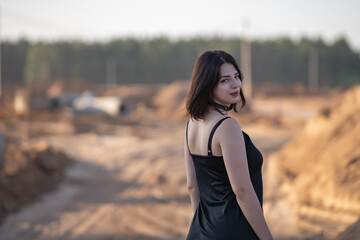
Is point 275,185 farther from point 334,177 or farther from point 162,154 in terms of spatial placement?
point 162,154

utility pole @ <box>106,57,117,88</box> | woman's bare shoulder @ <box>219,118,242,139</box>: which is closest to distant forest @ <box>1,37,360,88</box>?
utility pole @ <box>106,57,117,88</box>

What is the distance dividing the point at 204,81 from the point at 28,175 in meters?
6.96

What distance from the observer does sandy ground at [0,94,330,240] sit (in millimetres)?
5453

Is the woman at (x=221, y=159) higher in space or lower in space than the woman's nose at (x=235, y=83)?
lower

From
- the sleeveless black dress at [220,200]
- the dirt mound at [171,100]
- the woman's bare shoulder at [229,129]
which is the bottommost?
the dirt mound at [171,100]

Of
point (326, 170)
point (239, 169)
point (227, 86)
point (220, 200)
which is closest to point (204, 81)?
point (227, 86)

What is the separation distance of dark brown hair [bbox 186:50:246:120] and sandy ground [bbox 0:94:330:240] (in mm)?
3568

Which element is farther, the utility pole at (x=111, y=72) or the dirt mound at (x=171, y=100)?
the utility pole at (x=111, y=72)

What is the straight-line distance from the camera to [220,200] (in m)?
1.94

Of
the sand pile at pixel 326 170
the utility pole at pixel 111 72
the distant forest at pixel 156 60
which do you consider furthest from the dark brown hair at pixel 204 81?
the utility pole at pixel 111 72

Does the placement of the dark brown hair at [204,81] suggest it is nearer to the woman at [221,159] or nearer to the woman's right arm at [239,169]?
the woman at [221,159]

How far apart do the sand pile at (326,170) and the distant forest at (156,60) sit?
153 feet

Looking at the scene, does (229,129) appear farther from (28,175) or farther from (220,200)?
(28,175)

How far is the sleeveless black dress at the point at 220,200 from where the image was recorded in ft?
6.10
